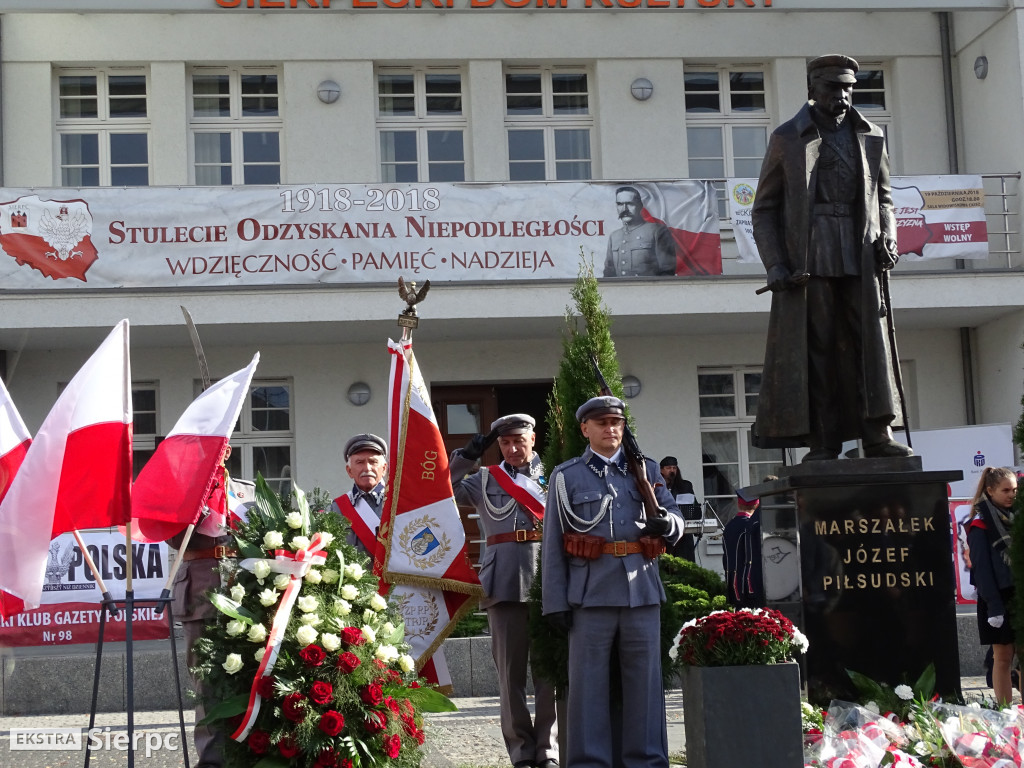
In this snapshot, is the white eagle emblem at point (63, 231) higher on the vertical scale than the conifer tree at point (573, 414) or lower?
higher

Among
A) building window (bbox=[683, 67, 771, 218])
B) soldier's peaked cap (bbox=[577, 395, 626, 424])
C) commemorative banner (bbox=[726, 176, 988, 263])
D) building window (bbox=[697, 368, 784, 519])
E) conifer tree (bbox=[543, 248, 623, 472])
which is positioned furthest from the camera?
building window (bbox=[683, 67, 771, 218])

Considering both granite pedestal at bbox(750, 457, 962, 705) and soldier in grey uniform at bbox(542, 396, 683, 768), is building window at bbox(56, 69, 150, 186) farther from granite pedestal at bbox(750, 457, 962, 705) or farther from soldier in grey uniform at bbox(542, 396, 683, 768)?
granite pedestal at bbox(750, 457, 962, 705)

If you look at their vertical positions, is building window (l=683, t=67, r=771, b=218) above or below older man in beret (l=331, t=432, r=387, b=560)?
above

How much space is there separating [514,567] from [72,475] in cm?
253

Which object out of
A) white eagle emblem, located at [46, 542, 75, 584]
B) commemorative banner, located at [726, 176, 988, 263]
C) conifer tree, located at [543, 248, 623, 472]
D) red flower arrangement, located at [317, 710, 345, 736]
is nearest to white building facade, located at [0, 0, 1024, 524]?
commemorative banner, located at [726, 176, 988, 263]

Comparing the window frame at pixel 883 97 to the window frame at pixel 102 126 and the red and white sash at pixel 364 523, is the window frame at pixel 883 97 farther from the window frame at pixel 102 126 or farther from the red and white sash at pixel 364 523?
the red and white sash at pixel 364 523

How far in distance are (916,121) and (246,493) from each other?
41.1 feet

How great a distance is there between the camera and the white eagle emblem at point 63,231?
48.6ft

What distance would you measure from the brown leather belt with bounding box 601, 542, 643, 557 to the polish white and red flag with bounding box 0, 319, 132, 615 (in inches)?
85.6

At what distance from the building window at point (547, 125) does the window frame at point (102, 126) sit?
177 inches

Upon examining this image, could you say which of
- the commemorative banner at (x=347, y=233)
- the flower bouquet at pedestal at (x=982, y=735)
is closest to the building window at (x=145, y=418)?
the commemorative banner at (x=347, y=233)

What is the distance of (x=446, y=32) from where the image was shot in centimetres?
1697

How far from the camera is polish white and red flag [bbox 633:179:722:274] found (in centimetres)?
1546

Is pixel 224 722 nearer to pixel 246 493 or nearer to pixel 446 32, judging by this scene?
pixel 246 493
